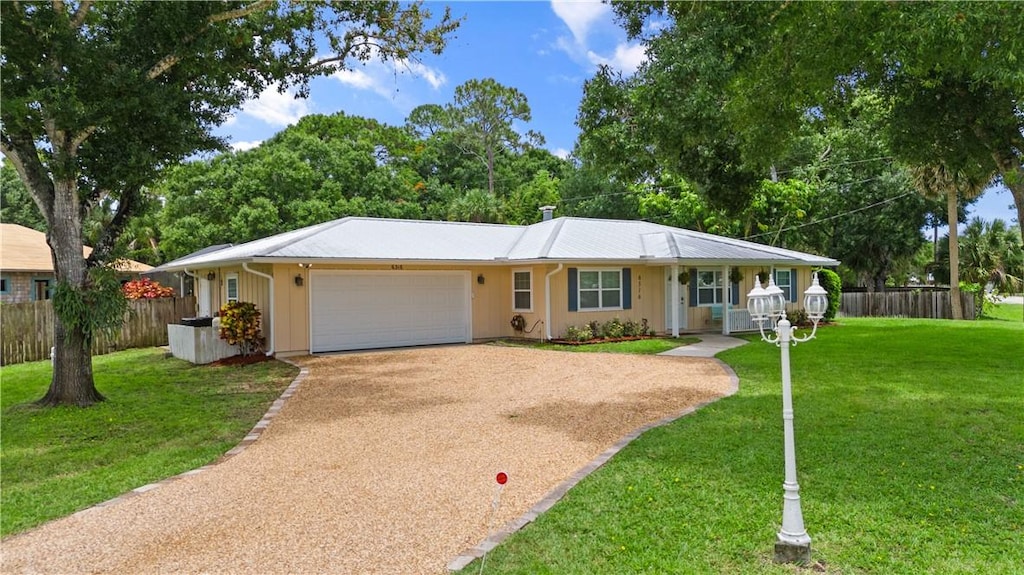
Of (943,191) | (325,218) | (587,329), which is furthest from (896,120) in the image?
(325,218)

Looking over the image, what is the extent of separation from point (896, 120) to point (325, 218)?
22.8 m

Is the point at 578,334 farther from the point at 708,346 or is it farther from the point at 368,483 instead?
the point at 368,483

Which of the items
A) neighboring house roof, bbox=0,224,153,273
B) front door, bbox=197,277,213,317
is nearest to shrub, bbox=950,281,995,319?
front door, bbox=197,277,213,317

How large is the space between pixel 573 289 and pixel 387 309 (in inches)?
194

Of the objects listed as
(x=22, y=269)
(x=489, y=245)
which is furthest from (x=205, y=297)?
(x=489, y=245)

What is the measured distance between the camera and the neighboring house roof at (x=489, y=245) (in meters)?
14.2

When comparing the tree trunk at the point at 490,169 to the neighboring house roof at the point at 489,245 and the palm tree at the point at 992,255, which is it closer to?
the neighboring house roof at the point at 489,245

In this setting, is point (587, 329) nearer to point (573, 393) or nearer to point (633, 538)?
point (573, 393)

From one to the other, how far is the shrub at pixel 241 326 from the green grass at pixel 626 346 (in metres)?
5.99

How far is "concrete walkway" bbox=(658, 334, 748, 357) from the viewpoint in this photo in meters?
13.3

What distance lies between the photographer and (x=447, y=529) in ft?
13.5

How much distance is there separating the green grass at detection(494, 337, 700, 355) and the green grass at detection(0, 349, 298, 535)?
622cm

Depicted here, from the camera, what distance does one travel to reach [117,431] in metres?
7.02

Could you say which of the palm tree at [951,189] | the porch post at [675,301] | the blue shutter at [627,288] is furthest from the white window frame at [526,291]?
the palm tree at [951,189]
